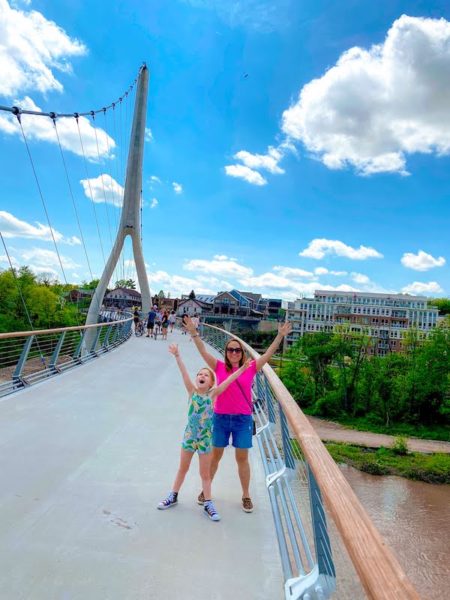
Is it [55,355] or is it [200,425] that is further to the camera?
[55,355]

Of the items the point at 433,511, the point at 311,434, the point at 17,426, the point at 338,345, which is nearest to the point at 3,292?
the point at 338,345

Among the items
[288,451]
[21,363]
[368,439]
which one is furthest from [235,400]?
[368,439]

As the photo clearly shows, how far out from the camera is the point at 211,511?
3.03 meters

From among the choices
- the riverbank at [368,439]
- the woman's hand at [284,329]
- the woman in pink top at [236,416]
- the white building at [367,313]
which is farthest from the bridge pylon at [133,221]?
the white building at [367,313]

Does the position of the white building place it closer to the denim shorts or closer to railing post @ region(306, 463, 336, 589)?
the denim shorts

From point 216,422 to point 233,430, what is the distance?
0.14 m

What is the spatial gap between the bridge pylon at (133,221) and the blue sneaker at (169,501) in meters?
23.1

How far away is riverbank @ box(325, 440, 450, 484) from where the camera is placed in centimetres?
2502

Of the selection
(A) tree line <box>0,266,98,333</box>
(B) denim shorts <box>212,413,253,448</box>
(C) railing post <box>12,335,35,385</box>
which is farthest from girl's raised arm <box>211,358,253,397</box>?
(A) tree line <box>0,266,98,333</box>

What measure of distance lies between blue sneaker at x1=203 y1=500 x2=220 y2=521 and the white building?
2924 inches

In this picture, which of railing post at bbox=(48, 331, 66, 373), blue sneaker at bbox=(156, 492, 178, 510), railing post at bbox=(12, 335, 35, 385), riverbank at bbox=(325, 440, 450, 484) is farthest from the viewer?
riverbank at bbox=(325, 440, 450, 484)

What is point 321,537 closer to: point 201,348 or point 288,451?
point 288,451

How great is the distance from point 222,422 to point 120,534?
97 centimetres

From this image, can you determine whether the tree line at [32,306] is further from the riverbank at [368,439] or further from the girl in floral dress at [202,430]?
the girl in floral dress at [202,430]
